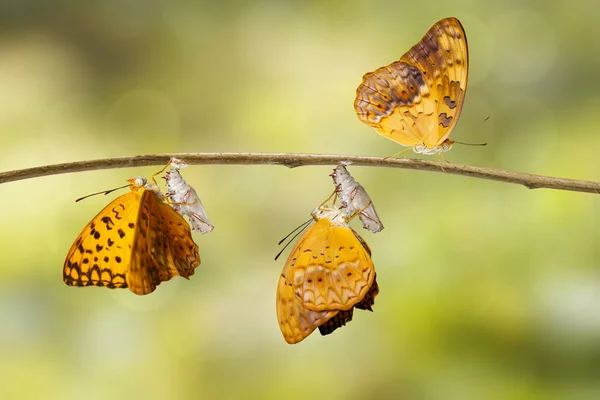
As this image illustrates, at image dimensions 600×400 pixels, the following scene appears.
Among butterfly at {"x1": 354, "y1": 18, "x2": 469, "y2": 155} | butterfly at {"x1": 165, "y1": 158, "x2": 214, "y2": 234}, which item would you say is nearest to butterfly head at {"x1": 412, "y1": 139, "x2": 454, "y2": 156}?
butterfly at {"x1": 354, "y1": 18, "x2": 469, "y2": 155}

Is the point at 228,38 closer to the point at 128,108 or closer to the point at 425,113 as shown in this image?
the point at 128,108

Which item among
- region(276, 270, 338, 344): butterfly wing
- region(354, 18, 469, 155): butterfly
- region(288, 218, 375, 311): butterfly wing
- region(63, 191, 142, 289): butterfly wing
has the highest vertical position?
region(354, 18, 469, 155): butterfly

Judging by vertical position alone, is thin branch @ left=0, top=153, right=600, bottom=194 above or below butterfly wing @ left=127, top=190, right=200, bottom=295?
above

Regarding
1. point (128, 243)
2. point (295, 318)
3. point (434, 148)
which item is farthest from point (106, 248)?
point (434, 148)

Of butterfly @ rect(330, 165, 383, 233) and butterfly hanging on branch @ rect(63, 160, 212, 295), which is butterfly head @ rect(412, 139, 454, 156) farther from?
butterfly hanging on branch @ rect(63, 160, 212, 295)

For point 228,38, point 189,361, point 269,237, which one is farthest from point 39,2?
point 189,361

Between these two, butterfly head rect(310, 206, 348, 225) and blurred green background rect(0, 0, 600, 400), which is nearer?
butterfly head rect(310, 206, 348, 225)

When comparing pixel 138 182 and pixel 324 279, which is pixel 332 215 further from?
pixel 138 182
